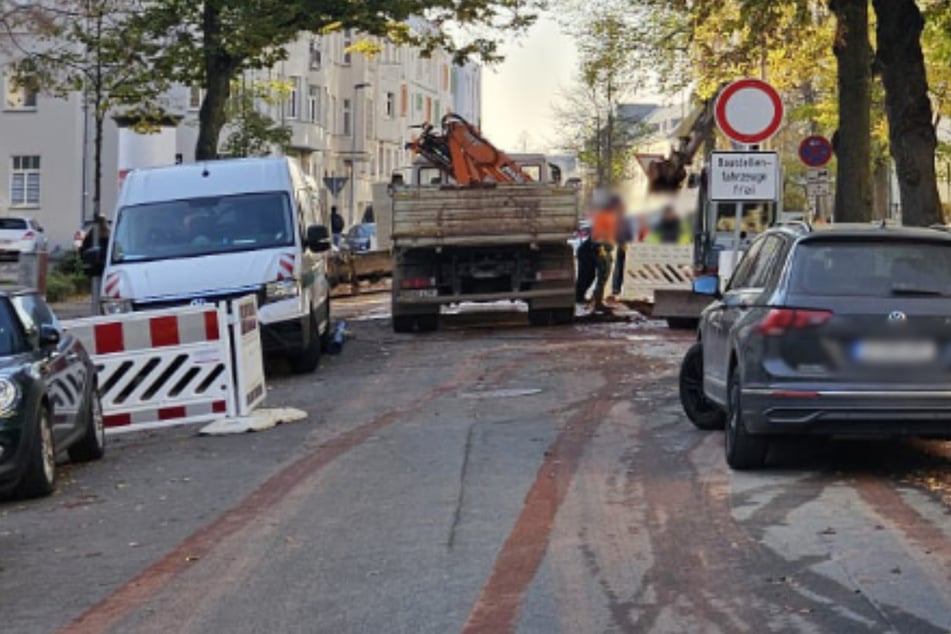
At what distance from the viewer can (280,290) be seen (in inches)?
723

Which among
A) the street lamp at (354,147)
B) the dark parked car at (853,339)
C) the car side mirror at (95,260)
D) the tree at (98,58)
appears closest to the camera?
the dark parked car at (853,339)

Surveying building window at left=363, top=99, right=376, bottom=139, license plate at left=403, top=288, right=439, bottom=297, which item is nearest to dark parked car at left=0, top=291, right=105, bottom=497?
license plate at left=403, top=288, right=439, bottom=297

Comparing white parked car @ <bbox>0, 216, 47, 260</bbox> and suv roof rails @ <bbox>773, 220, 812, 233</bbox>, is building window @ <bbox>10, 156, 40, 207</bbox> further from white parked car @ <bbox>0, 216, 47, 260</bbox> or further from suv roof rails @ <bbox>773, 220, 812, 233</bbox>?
suv roof rails @ <bbox>773, 220, 812, 233</bbox>

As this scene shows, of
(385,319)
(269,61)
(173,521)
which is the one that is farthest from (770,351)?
(269,61)

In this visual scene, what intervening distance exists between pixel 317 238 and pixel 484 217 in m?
4.89

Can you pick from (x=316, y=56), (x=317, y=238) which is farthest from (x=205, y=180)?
(x=316, y=56)

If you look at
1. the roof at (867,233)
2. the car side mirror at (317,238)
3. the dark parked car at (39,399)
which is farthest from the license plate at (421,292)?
the roof at (867,233)

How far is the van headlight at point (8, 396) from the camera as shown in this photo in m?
10.6

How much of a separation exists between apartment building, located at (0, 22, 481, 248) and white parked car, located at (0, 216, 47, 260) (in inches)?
134

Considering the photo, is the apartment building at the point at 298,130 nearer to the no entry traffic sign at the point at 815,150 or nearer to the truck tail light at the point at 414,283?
the no entry traffic sign at the point at 815,150

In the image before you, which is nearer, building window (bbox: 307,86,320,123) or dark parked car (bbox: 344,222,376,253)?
dark parked car (bbox: 344,222,376,253)

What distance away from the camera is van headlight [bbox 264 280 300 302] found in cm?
1830

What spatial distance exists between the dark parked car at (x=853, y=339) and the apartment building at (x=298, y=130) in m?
24.2

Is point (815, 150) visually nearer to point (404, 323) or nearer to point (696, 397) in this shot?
point (404, 323)
